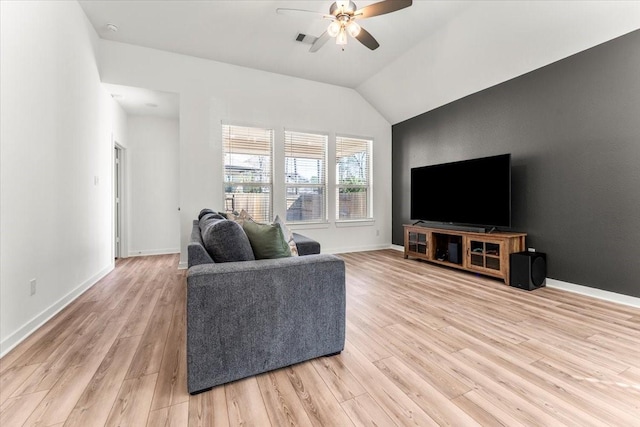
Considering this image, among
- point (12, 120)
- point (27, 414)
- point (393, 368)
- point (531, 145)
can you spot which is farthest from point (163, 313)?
point (531, 145)

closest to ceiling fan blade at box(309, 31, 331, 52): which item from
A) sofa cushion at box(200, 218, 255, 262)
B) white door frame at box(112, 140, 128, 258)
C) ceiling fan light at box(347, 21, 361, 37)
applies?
ceiling fan light at box(347, 21, 361, 37)

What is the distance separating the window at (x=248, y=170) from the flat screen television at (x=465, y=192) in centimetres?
264

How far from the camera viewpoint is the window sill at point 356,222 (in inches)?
221

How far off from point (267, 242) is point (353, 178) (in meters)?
4.14

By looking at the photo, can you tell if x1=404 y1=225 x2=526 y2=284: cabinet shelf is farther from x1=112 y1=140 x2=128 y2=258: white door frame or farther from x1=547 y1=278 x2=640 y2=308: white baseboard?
x1=112 y1=140 x2=128 y2=258: white door frame

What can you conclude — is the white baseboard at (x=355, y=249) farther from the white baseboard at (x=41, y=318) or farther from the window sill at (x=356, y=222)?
the white baseboard at (x=41, y=318)

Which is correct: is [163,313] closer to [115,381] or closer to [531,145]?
[115,381]

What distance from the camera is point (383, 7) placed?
2.61 m

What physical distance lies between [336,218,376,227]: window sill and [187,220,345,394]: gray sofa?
377 centimetres

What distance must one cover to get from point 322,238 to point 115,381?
4.03 metres

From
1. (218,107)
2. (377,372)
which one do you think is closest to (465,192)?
(377,372)

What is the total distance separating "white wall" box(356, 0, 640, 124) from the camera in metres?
2.79

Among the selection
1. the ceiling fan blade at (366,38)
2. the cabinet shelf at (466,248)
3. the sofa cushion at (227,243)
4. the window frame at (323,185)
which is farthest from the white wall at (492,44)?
the sofa cushion at (227,243)

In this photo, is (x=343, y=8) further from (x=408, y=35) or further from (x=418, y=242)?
(x=418, y=242)
